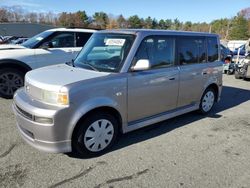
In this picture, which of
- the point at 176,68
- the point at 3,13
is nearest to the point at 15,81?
the point at 176,68

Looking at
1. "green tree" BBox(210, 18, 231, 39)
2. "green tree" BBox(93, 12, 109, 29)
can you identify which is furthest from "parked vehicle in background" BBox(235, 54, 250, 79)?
"green tree" BBox(93, 12, 109, 29)

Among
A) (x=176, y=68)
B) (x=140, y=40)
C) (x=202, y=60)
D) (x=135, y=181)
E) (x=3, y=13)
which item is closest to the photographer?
(x=135, y=181)

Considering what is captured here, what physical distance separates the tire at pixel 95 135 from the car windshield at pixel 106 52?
789mm

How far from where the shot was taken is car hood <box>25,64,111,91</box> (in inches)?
134

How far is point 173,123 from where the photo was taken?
210 inches

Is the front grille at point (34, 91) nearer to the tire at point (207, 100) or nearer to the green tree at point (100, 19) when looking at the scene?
the tire at point (207, 100)

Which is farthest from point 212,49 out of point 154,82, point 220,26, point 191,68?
point 220,26

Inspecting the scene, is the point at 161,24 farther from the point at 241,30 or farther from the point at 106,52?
the point at 106,52

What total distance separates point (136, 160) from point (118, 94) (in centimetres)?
102

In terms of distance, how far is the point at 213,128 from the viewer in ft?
16.9

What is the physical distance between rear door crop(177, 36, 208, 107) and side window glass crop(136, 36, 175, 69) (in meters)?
0.25

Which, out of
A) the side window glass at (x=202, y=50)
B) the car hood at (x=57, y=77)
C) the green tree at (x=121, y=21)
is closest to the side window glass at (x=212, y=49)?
the side window glass at (x=202, y=50)

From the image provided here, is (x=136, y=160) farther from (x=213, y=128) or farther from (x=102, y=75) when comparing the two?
(x=213, y=128)

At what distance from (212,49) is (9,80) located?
511 cm
